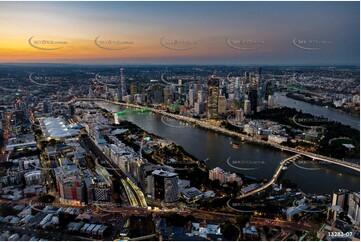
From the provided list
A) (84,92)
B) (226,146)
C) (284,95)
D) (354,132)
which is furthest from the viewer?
(284,95)

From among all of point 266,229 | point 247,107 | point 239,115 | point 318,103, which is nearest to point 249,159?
point 266,229

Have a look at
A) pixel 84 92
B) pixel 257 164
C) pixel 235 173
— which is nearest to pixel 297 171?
pixel 257 164

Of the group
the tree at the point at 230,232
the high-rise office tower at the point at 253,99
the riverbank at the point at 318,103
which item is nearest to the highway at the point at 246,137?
the riverbank at the point at 318,103

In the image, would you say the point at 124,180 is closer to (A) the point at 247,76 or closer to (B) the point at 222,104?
(A) the point at 247,76

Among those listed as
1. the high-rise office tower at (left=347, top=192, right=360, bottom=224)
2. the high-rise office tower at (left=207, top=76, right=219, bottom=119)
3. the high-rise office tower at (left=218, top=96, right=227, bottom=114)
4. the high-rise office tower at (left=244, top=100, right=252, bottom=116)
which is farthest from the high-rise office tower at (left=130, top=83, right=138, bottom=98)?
the high-rise office tower at (left=347, top=192, right=360, bottom=224)

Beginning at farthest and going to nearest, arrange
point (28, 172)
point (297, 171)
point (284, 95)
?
point (284, 95)
point (297, 171)
point (28, 172)

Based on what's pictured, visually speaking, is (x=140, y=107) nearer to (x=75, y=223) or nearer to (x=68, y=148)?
(x=68, y=148)

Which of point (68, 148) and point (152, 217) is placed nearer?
point (152, 217)

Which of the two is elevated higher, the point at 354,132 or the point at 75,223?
the point at 354,132

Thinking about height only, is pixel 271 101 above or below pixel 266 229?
above
